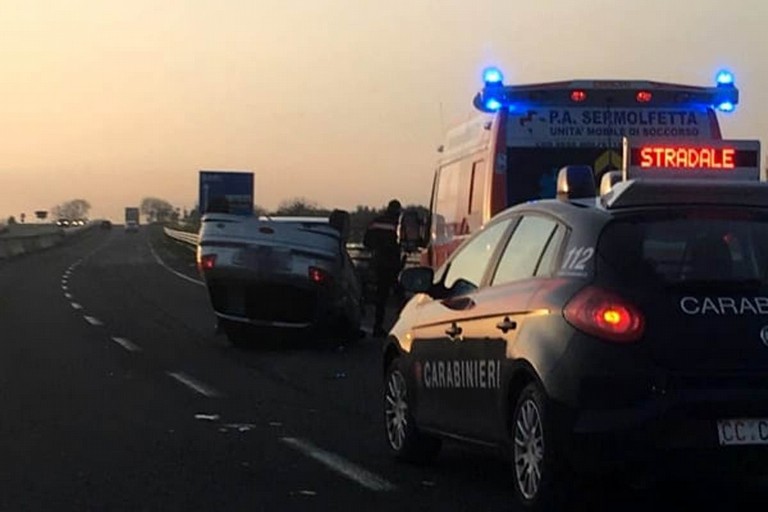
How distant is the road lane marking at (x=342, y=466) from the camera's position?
888 cm

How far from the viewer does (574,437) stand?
22.9ft

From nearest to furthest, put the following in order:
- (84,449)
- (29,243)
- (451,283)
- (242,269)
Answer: (451,283) < (84,449) < (242,269) < (29,243)

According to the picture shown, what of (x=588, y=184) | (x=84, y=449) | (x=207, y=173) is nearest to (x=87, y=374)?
(x=84, y=449)

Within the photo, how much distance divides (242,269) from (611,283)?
11562 mm

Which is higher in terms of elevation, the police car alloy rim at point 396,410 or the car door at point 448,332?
the car door at point 448,332

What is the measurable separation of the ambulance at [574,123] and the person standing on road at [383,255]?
6.80 metres

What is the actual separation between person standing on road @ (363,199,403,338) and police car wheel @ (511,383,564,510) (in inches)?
509

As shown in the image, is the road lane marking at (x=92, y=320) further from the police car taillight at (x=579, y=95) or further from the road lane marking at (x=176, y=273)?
the police car taillight at (x=579, y=95)

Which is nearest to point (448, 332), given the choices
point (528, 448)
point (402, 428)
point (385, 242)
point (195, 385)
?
point (402, 428)

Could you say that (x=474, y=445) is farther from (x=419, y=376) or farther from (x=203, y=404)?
(x=203, y=404)

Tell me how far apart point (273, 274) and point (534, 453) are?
11.0m

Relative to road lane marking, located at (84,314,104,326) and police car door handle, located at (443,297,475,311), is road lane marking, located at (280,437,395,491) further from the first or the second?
road lane marking, located at (84,314,104,326)

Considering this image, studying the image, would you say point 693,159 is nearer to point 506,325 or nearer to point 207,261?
point 506,325

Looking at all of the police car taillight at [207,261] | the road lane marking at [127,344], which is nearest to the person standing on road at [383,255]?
the police car taillight at [207,261]
